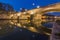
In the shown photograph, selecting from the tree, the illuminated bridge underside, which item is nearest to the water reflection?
the illuminated bridge underside

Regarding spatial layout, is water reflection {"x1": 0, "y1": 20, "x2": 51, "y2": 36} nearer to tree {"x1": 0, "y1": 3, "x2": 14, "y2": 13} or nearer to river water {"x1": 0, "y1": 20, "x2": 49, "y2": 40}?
river water {"x1": 0, "y1": 20, "x2": 49, "y2": 40}

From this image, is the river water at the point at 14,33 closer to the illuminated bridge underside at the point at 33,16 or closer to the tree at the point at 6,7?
the illuminated bridge underside at the point at 33,16

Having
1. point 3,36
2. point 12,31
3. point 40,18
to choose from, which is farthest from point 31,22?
point 3,36

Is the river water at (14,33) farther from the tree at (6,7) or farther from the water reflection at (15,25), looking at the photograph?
the tree at (6,7)

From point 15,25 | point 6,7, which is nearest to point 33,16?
point 15,25

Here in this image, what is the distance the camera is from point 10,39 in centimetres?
171

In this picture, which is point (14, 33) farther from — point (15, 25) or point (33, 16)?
point (33, 16)

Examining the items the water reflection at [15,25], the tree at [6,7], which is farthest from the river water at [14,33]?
the tree at [6,7]

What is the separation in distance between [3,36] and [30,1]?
555mm

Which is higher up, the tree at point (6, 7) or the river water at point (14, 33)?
the tree at point (6, 7)

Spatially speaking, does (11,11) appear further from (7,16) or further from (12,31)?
(12,31)

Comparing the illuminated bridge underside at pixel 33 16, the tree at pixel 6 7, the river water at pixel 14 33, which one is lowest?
the river water at pixel 14 33

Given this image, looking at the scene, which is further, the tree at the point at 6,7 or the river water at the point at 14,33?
the tree at the point at 6,7

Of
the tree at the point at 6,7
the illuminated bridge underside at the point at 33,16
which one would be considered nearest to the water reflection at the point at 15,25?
the illuminated bridge underside at the point at 33,16
